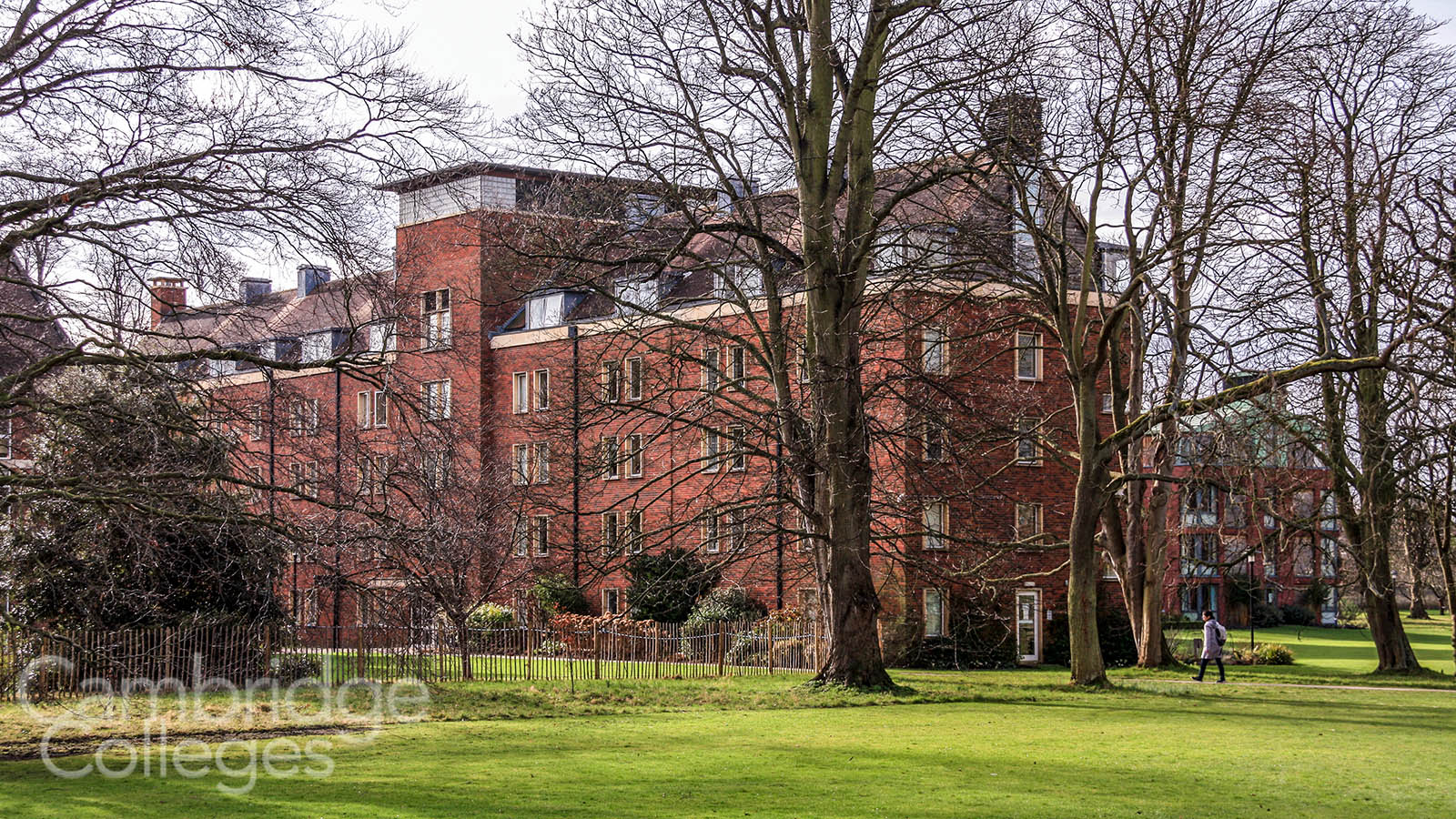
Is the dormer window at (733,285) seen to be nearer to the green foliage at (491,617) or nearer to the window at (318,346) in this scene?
the window at (318,346)

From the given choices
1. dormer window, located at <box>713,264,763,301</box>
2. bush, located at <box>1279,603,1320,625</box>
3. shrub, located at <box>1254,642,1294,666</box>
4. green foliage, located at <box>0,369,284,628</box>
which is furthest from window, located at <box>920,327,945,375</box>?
bush, located at <box>1279,603,1320,625</box>

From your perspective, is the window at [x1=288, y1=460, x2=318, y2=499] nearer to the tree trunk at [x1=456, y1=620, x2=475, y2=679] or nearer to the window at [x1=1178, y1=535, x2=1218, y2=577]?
the tree trunk at [x1=456, y1=620, x2=475, y2=679]

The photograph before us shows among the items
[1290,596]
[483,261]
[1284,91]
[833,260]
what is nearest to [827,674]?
[833,260]

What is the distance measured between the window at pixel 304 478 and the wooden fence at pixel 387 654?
2.62 m

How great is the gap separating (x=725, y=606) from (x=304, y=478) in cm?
2589

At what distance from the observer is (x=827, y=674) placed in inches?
1025

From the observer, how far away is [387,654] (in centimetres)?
2666

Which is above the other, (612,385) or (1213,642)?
(612,385)

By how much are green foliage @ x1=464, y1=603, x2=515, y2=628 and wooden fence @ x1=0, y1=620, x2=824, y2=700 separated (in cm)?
191

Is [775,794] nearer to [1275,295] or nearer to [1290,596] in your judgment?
[1275,295]

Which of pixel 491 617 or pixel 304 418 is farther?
pixel 491 617

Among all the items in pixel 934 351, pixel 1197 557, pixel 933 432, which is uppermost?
pixel 934 351

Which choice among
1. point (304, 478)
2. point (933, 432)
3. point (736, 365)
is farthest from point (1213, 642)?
point (304, 478)

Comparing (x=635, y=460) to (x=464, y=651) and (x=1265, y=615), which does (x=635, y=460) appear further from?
(x=1265, y=615)
